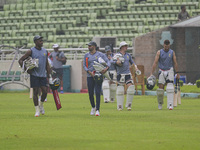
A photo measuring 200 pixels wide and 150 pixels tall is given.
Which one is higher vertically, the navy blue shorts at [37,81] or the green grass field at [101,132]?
the navy blue shorts at [37,81]

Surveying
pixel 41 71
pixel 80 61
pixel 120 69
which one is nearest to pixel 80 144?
pixel 41 71

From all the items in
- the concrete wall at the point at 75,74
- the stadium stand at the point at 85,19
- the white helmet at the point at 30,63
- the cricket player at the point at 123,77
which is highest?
the stadium stand at the point at 85,19

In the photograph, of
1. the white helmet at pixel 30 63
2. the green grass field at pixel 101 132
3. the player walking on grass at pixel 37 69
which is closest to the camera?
the green grass field at pixel 101 132

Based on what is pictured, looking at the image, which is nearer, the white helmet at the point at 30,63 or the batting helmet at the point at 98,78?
the white helmet at the point at 30,63

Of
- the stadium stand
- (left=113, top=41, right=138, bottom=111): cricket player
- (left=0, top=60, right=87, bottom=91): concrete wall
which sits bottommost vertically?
(left=0, top=60, right=87, bottom=91): concrete wall

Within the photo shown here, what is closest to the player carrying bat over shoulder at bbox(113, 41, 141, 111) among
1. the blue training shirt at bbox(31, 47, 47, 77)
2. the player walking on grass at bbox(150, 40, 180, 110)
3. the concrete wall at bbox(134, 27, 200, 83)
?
the player walking on grass at bbox(150, 40, 180, 110)

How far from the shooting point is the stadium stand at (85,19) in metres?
44.6

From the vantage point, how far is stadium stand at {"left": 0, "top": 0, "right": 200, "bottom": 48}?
44625 millimetres

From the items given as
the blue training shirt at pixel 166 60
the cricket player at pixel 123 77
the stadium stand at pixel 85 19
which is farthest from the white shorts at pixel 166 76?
the stadium stand at pixel 85 19

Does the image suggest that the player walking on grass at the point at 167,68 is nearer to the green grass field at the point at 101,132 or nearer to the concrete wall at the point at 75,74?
the green grass field at the point at 101,132

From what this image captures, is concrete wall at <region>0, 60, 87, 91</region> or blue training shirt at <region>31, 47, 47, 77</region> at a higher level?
blue training shirt at <region>31, 47, 47, 77</region>

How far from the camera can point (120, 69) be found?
1812 cm

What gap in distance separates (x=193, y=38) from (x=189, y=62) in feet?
4.51

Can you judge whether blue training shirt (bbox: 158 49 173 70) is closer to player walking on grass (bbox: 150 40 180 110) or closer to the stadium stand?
player walking on grass (bbox: 150 40 180 110)
